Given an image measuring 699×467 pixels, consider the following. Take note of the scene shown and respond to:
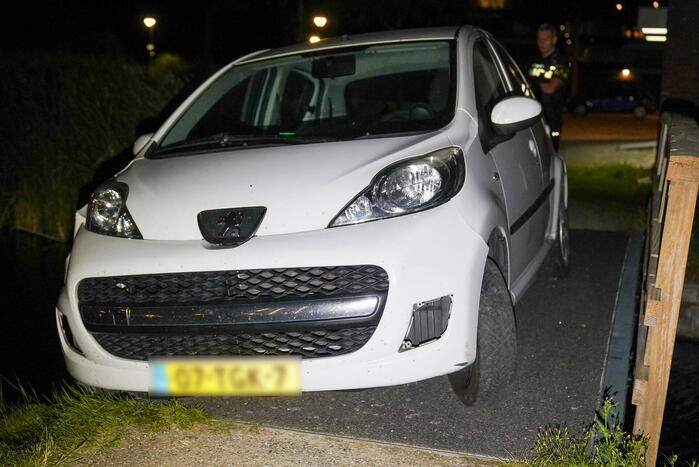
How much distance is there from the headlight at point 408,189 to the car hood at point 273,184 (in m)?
0.04

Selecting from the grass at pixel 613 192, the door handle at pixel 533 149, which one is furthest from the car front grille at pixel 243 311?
the grass at pixel 613 192

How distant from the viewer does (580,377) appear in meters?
4.41

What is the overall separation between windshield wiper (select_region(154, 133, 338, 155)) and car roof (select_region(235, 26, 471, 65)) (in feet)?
2.78

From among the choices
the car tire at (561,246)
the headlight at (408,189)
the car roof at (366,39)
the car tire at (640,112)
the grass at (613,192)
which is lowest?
the car tire at (640,112)

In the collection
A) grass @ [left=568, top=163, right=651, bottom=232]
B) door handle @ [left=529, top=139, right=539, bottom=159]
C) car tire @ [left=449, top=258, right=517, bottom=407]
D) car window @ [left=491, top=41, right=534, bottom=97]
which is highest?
car window @ [left=491, top=41, right=534, bottom=97]

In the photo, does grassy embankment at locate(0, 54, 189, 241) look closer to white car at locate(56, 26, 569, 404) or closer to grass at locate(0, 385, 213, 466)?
white car at locate(56, 26, 569, 404)

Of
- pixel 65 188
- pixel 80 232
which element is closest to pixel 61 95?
pixel 65 188

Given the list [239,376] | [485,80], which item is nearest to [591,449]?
[239,376]

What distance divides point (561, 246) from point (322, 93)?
1.86 metres

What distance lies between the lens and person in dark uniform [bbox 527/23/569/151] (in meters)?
7.95

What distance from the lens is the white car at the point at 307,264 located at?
134 inches

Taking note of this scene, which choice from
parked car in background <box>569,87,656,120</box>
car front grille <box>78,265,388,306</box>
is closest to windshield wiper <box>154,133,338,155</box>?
car front grille <box>78,265,388,306</box>

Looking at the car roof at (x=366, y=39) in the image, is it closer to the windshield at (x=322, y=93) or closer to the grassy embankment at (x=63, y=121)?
the windshield at (x=322, y=93)

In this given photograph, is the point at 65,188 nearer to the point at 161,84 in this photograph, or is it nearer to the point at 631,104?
the point at 161,84
